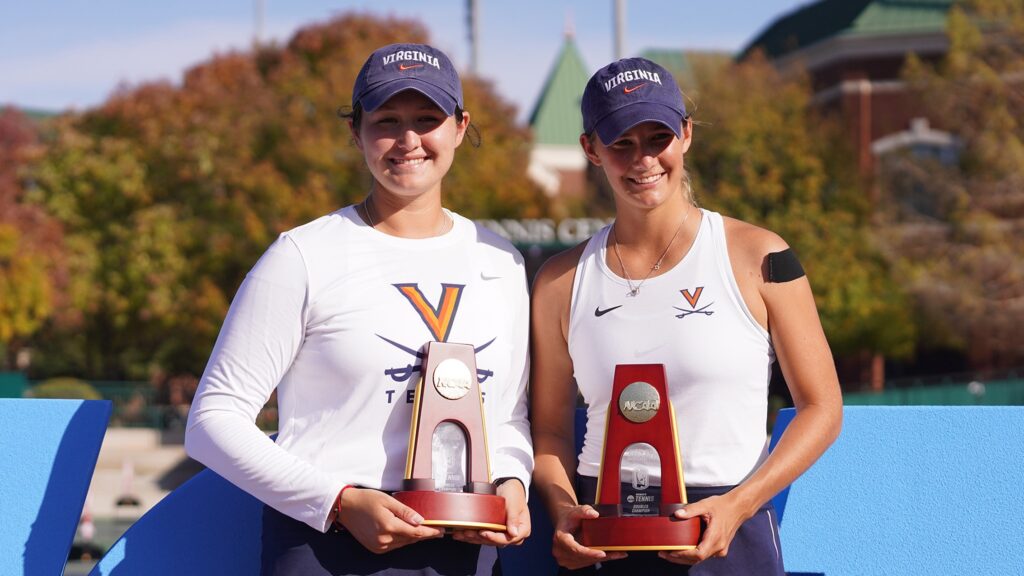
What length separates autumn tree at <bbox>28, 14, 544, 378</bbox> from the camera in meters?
30.4

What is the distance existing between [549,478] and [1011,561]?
1.79 metres

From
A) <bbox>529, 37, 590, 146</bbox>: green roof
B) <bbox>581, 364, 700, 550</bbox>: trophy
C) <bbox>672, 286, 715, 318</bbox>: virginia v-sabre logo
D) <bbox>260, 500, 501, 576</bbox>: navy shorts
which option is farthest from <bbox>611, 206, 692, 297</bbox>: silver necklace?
<bbox>529, 37, 590, 146</bbox>: green roof

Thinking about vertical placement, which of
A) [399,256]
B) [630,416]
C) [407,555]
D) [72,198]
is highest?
[72,198]

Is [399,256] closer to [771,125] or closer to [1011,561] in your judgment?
[1011,561]

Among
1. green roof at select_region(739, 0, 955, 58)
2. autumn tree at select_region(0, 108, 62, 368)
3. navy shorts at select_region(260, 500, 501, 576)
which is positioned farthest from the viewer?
green roof at select_region(739, 0, 955, 58)

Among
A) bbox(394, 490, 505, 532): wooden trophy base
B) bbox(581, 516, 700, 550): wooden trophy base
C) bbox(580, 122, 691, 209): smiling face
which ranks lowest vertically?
bbox(581, 516, 700, 550): wooden trophy base

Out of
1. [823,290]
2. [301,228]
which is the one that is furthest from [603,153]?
[823,290]

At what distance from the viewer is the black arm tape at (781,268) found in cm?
358

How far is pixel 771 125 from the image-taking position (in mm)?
31234

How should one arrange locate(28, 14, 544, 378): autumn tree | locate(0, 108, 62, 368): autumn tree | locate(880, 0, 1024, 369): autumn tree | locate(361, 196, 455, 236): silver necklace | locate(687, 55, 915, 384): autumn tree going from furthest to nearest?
locate(0, 108, 62, 368): autumn tree, locate(28, 14, 544, 378): autumn tree, locate(687, 55, 915, 384): autumn tree, locate(880, 0, 1024, 369): autumn tree, locate(361, 196, 455, 236): silver necklace

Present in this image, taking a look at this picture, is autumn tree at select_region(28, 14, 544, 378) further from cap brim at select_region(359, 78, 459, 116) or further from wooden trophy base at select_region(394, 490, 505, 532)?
wooden trophy base at select_region(394, 490, 505, 532)

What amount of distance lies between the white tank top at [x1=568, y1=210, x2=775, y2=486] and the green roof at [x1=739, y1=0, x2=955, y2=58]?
34.8 m

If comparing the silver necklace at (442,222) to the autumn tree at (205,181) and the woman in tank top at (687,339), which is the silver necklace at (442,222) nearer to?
the woman in tank top at (687,339)

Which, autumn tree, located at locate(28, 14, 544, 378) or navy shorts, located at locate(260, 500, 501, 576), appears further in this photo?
autumn tree, located at locate(28, 14, 544, 378)
